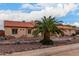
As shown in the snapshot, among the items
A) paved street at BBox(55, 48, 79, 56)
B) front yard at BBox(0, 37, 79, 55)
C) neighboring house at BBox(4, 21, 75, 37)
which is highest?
neighboring house at BBox(4, 21, 75, 37)

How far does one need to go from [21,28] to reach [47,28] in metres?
0.26

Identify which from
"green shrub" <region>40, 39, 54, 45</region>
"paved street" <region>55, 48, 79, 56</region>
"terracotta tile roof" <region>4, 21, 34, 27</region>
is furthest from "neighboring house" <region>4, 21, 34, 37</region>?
"paved street" <region>55, 48, 79, 56</region>

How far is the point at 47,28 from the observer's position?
240 cm

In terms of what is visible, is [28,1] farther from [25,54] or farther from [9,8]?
[25,54]

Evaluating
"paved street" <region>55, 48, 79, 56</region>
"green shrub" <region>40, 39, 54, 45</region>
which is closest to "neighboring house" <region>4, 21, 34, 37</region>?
"green shrub" <region>40, 39, 54, 45</region>

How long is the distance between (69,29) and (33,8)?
42 cm

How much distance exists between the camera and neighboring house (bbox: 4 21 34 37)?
2.38 metres

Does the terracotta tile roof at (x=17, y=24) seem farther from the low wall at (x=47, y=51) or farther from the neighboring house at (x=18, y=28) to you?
the low wall at (x=47, y=51)

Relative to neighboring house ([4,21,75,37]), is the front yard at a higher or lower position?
lower

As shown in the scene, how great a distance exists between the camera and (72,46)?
241 cm

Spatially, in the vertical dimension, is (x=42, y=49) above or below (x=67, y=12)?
below

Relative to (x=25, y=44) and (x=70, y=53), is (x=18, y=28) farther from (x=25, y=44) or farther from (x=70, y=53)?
(x=70, y=53)

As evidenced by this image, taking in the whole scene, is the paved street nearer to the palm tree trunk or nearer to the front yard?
the front yard

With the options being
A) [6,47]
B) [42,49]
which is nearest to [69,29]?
[42,49]
